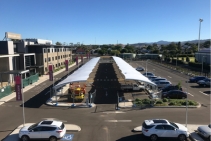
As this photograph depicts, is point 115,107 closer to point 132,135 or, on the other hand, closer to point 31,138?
point 132,135

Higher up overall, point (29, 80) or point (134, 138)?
point (29, 80)

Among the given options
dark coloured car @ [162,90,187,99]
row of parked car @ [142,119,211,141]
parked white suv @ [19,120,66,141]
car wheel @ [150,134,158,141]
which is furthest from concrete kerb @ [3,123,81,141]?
dark coloured car @ [162,90,187,99]

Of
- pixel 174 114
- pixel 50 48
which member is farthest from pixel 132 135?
pixel 50 48

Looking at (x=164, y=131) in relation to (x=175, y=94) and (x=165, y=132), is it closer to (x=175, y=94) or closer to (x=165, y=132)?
(x=165, y=132)

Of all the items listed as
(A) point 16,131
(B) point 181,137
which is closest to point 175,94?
(B) point 181,137

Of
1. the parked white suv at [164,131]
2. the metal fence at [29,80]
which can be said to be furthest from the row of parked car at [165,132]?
the metal fence at [29,80]

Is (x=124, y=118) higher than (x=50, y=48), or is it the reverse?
(x=50, y=48)

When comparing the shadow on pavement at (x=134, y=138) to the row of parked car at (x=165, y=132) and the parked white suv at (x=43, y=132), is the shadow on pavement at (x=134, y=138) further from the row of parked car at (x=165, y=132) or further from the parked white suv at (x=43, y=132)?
the parked white suv at (x=43, y=132)

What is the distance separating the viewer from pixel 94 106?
23688mm

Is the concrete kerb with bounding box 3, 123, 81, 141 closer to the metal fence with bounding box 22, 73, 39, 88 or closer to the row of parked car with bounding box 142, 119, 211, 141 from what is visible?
the row of parked car with bounding box 142, 119, 211, 141

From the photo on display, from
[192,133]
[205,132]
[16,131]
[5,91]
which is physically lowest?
[16,131]

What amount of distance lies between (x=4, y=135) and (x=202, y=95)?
980 inches

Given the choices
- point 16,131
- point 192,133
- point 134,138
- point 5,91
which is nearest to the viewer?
point 134,138

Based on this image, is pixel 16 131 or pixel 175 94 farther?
pixel 175 94
